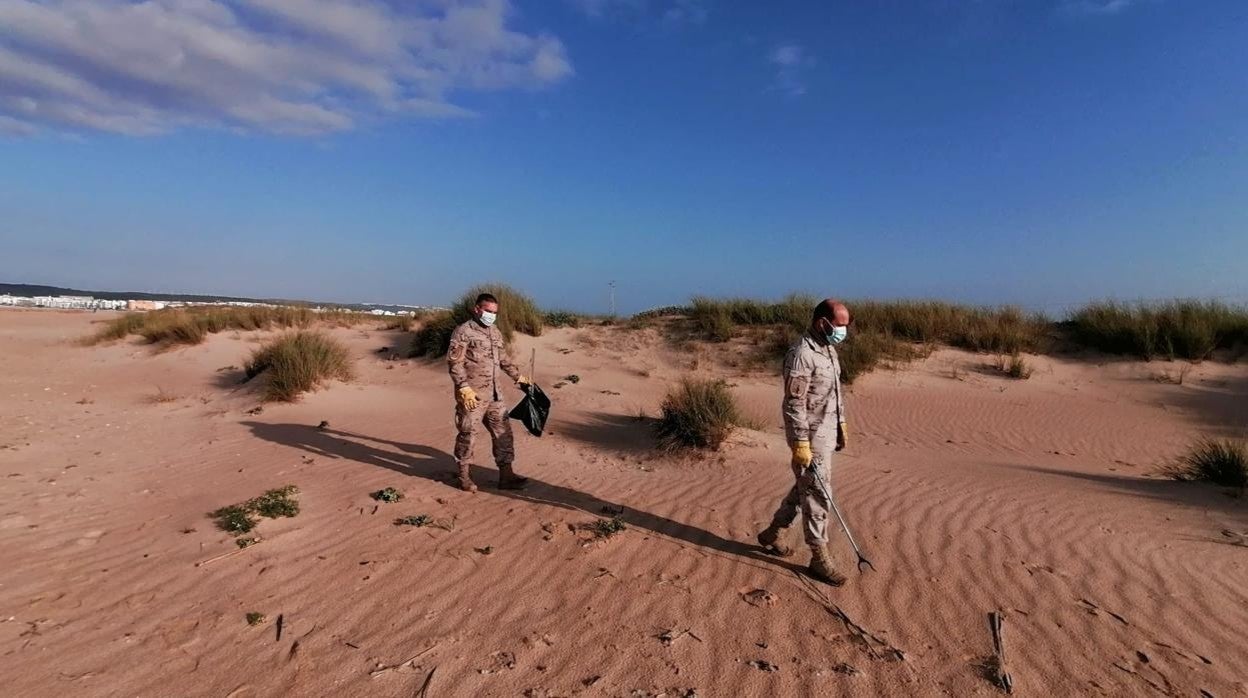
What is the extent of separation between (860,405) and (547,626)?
8684 millimetres

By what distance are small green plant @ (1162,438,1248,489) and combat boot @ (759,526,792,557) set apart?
468cm

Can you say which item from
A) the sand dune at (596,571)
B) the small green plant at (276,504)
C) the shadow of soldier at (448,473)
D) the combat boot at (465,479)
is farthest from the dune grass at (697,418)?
the small green plant at (276,504)

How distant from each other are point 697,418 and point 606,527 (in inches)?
114

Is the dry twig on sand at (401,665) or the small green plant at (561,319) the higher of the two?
the small green plant at (561,319)

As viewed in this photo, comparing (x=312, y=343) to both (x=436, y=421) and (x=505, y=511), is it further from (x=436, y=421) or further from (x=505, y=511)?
(x=505, y=511)

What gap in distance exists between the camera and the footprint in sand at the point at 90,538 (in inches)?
196

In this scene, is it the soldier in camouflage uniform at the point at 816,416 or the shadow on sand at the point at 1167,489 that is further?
the shadow on sand at the point at 1167,489

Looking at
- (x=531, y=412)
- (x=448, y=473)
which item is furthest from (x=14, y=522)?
(x=531, y=412)

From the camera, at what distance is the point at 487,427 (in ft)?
20.4

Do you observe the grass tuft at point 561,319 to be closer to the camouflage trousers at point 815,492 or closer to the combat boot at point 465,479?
the combat boot at point 465,479

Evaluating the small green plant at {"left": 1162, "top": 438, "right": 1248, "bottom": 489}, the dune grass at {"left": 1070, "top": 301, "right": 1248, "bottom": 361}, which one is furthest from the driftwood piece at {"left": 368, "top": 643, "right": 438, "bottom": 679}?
the dune grass at {"left": 1070, "top": 301, "right": 1248, "bottom": 361}

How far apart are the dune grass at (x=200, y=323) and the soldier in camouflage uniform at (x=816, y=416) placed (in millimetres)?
16587

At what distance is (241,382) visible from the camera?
481 inches

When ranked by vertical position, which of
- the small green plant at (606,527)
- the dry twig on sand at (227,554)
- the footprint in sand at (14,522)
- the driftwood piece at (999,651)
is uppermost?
the small green plant at (606,527)
